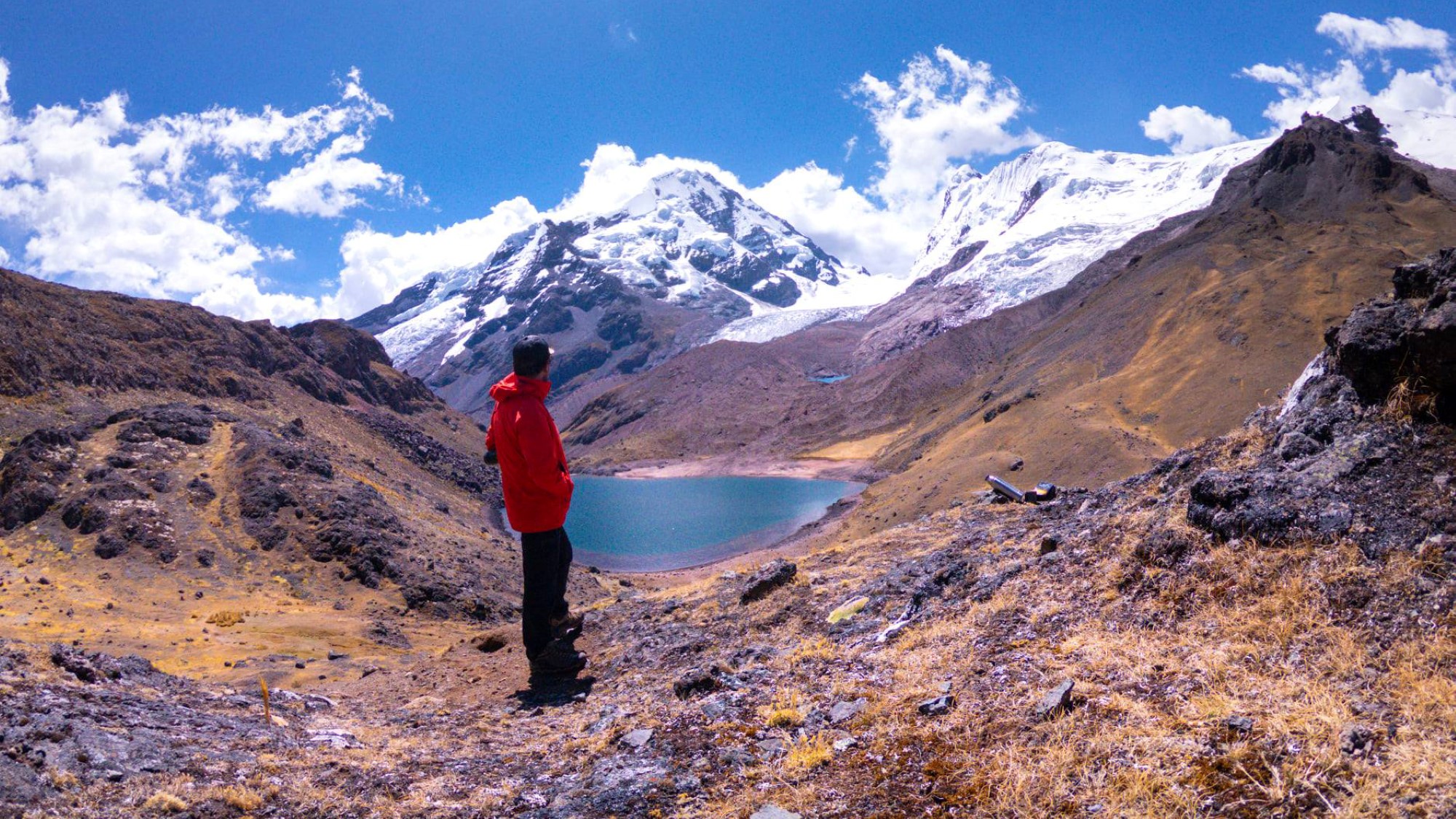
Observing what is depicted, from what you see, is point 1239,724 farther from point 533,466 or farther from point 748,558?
point 748,558

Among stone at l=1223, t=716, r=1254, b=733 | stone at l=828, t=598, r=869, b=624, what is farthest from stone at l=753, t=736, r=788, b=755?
stone at l=828, t=598, r=869, b=624

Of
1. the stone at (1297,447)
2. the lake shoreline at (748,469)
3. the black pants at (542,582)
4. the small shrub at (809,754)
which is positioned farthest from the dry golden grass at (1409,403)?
the lake shoreline at (748,469)

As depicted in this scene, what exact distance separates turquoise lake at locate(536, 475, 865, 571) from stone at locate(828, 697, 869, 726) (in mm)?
51033

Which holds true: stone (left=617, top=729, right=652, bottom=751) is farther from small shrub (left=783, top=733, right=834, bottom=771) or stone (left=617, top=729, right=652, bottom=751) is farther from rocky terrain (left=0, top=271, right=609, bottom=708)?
rocky terrain (left=0, top=271, right=609, bottom=708)

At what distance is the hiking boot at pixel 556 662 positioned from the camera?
984 centimetres

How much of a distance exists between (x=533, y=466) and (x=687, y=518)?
241 ft

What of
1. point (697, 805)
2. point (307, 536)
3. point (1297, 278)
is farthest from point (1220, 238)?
point (697, 805)

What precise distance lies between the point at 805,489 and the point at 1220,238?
54.6 m

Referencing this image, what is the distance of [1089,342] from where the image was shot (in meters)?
77.7

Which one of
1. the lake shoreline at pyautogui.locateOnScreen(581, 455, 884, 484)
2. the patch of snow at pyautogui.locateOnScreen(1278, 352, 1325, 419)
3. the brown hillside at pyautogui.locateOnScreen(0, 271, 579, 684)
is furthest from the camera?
the lake shoreline at pyautogui.locateOnScreen(581, 455, 884, 484)

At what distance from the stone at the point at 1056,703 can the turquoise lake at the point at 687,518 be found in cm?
5217

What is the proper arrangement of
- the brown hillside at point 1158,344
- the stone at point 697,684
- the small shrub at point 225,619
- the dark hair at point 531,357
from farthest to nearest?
the brown hillside at point 1158,344 < the small shrub at point 225,619 < the dark hair at point 531,357 < the stone at point 697,684

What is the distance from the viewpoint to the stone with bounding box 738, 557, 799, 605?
11.5 meters

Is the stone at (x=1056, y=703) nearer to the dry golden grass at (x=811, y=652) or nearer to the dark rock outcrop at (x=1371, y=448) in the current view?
the dark rock outcrop at (x=1371, y=448)
